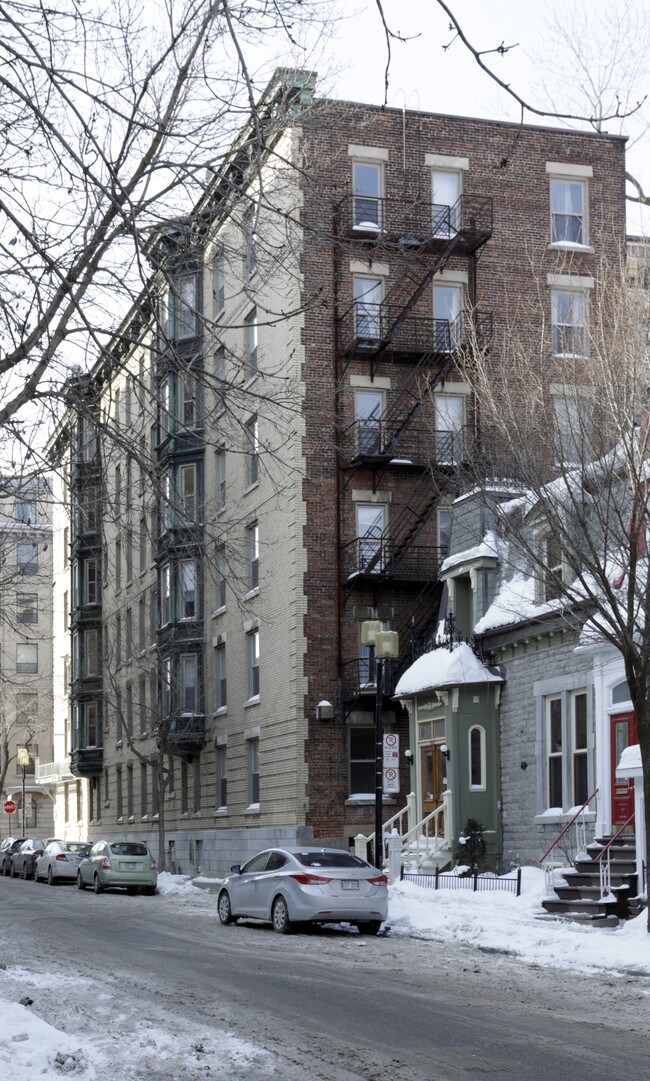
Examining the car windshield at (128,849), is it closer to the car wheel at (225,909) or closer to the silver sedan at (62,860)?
the silver sedan at (62,860)

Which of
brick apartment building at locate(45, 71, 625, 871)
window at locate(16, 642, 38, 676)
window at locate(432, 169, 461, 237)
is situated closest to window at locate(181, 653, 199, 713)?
brick apartment building at locate(45, 71, 625, 871)

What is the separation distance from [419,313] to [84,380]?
2727 cm

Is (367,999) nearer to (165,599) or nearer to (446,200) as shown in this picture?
(446,200)

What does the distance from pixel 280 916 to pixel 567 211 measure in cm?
2358

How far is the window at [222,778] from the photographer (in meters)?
40.8

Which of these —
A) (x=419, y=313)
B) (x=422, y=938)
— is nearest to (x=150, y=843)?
(x=419, y=313)

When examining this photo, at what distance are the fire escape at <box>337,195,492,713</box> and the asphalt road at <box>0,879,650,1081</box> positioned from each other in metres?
14.3

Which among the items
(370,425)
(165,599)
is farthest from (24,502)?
(165,599)

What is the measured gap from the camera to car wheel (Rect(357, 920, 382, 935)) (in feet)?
69.7

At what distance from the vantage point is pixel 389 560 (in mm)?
35062

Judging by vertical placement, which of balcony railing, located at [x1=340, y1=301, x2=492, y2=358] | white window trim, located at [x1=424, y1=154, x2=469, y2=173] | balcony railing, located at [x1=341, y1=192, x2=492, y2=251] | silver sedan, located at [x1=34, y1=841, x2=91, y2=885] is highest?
white window trim, located at [x1=424, y1=154, x2=469, y2=173]

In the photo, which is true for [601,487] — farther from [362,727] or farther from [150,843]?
[150,843]

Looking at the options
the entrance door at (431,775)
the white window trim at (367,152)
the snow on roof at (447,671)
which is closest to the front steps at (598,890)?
the snow on roof at (447,671)

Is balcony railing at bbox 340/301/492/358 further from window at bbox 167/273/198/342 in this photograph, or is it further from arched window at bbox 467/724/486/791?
window at bbox 167/273/198/342
